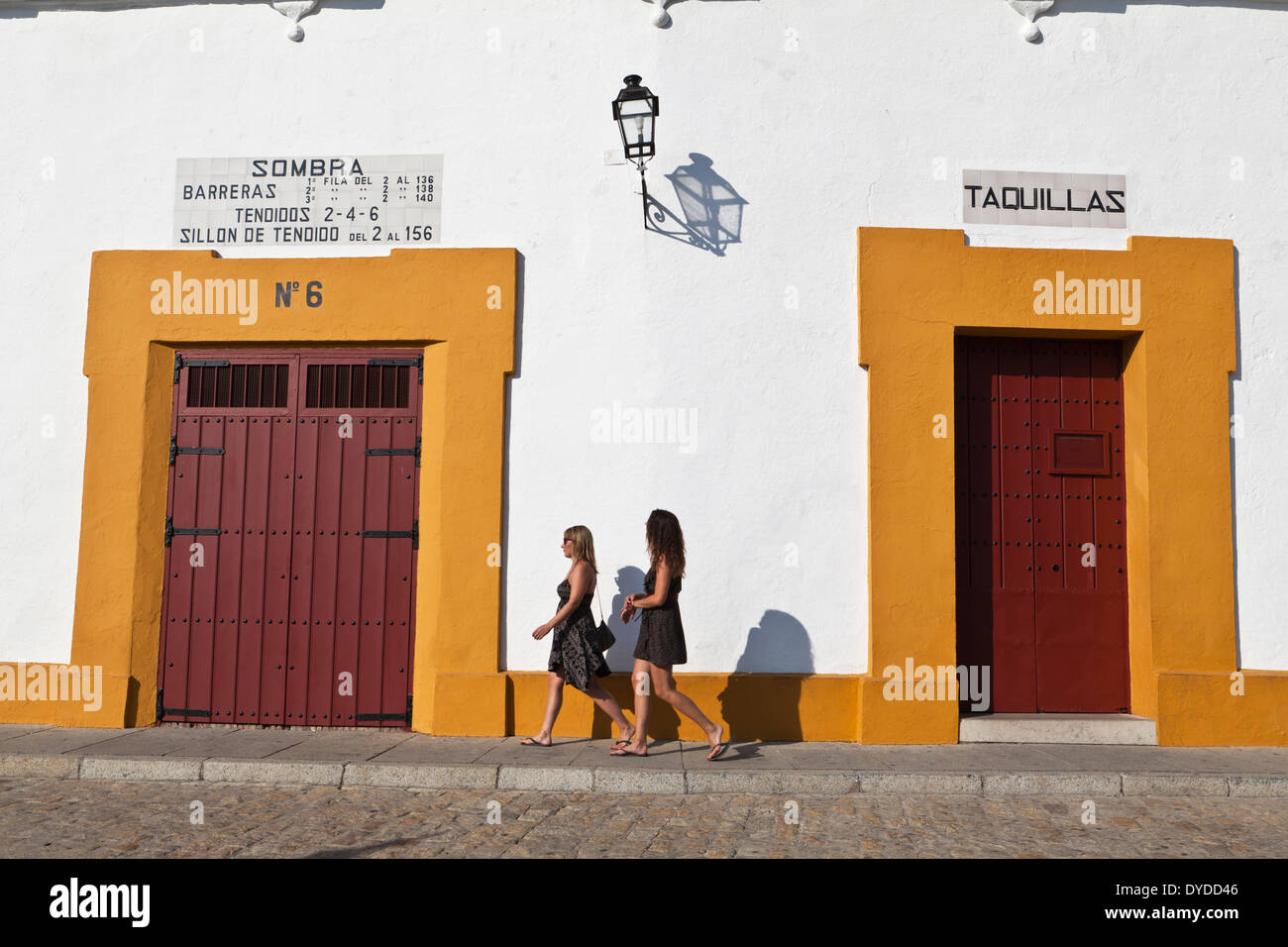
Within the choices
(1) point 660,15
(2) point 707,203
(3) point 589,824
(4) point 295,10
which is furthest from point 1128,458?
(4) point 295,10

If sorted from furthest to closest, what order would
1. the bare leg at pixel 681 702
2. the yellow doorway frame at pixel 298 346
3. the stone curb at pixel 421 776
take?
1. the yellow doorway frame at pixel 298 346
2. the bare leg at pixel 681 702
3. the stone curb at pixel 421 776

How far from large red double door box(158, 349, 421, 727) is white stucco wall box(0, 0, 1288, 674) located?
2.77 ft

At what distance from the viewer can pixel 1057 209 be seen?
26.0 ft

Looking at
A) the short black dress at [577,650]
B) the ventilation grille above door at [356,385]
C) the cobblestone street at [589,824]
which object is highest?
the ventilation grille above door at [356,385]

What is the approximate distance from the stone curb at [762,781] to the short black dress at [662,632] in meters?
0.83

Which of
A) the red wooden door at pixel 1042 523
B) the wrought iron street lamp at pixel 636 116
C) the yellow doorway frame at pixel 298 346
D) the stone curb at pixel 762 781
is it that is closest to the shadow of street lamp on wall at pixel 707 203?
the wrought iron street lamp at pixel 636 116

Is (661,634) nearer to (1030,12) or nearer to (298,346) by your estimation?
(298,346)

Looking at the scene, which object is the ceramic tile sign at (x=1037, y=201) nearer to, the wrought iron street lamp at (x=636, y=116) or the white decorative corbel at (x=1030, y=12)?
the white decorative corbel at (x=1030, y=12)

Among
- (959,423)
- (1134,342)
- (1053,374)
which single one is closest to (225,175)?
(959,423)

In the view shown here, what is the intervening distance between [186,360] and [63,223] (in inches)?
60.2

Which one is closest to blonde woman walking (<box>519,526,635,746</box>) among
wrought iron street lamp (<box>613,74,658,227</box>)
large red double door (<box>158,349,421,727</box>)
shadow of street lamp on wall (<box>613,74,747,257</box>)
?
large red double door (<box>158,349,421,727</box>)

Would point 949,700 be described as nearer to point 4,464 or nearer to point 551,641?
point 551,641

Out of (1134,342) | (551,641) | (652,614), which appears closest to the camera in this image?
(652,614)

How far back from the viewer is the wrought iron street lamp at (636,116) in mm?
7340
